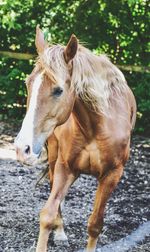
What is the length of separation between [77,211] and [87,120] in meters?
1.59

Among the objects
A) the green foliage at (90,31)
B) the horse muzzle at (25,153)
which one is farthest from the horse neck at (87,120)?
A: the green foliage at (90,31)

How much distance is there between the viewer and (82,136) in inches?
140

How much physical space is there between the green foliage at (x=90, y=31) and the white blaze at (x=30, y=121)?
5269mm

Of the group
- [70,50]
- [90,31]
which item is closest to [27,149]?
[70,50]

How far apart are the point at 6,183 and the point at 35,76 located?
2730 millimetres

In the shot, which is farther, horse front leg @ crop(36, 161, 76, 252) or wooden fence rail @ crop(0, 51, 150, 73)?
wooden fence rail @ crop(0, 51, 150, 73)

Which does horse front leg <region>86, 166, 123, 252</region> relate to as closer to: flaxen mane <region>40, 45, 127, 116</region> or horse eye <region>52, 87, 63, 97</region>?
flaxen mane <region>40, 45, 127, 116</region>

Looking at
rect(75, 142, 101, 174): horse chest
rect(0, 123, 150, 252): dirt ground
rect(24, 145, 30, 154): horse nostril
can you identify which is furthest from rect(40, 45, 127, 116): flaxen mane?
rect(0, 123, 150, 252): dirt ground

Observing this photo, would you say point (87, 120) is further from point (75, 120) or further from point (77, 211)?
point (77, 211)

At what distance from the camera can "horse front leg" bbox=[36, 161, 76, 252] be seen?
342 cm

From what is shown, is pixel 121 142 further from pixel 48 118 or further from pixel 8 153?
pixel 8 153

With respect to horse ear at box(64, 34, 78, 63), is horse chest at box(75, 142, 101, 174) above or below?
below

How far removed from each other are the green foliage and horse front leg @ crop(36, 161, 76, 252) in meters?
4.72

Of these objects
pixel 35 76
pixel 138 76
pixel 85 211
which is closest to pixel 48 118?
pixel 35 76
